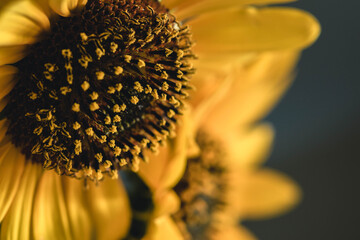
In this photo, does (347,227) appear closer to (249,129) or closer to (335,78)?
(335,78)

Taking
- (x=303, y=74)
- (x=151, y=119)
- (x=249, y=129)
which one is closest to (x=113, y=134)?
(x=151, y=119)

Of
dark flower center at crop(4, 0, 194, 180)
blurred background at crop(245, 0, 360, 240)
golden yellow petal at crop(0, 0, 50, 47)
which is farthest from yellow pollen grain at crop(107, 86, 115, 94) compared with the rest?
blurred background at crop(245, 0, 360, 240)

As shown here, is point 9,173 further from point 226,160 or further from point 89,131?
point 226,160

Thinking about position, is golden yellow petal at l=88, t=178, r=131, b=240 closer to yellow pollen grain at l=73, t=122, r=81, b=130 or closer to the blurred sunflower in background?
the blurred sunflower in background

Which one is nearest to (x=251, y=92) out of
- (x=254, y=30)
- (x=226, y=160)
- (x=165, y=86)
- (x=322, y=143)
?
(x=226, y=160)

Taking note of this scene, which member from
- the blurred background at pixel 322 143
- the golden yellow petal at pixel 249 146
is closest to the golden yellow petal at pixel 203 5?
the golden yellow petal at pixel 249 146

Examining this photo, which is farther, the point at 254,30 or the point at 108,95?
the point at 254,30

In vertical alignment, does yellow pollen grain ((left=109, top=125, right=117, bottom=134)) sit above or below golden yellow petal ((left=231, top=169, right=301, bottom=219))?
above
